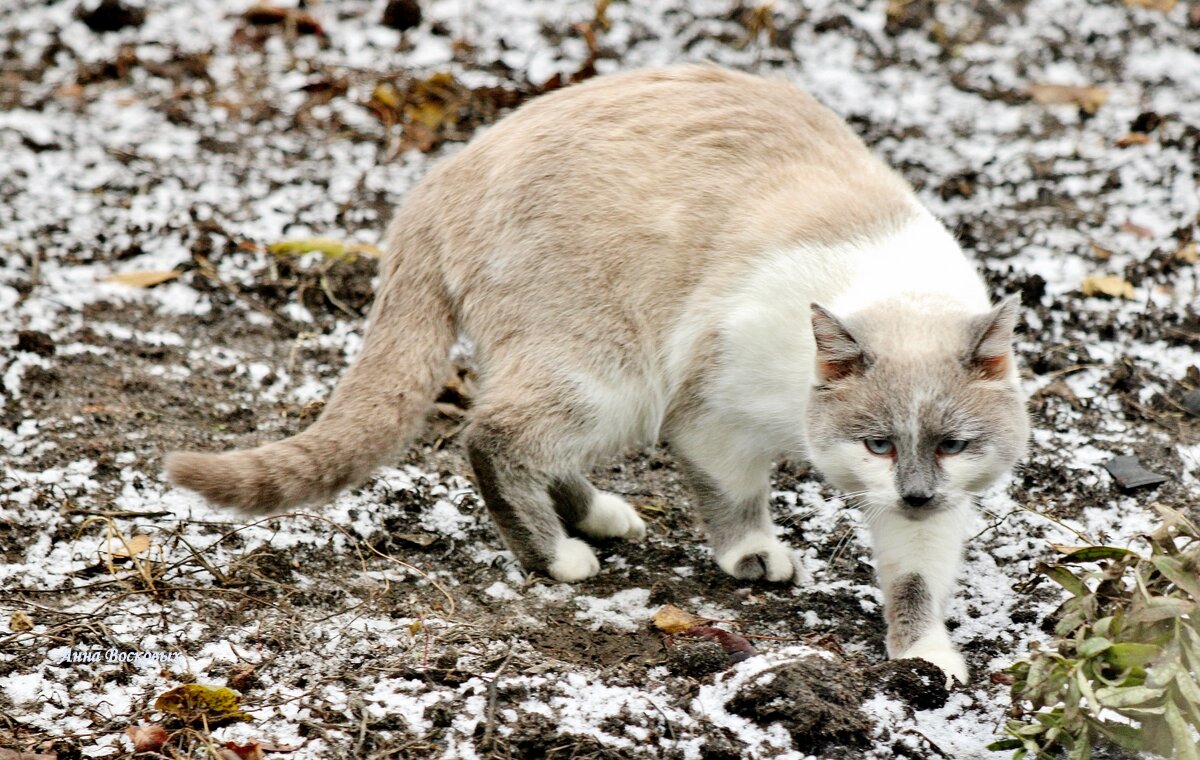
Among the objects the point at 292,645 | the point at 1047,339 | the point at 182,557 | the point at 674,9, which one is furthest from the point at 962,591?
the point at 674,9

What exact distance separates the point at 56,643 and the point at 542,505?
1.33 metres

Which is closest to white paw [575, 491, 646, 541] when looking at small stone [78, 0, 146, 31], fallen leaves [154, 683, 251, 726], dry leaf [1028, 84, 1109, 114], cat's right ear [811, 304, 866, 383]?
cat's right ear [811, 304, 866, 383]

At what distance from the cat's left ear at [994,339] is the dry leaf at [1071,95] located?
3437 mm

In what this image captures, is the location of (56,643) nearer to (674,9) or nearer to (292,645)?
(292,645)

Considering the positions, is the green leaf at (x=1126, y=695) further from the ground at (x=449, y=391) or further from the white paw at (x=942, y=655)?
the white paw at (x=942, y=655)

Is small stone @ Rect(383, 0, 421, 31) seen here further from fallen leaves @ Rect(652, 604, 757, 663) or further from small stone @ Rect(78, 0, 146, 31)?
fallen leaves @ Rect(652, 604, 757, 663)

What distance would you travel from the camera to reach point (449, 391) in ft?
14.9

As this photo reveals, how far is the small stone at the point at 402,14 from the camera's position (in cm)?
661

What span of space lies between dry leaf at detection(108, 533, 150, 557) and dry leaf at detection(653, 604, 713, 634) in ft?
4.64

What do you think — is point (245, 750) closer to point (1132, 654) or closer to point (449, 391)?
point (1132, 654)

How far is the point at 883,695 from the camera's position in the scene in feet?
9.55

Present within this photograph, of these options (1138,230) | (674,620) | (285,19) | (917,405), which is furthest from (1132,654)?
(285,19)

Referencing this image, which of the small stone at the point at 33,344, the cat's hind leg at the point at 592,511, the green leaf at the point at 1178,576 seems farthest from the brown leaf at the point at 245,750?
the small stone at the point at 33,344

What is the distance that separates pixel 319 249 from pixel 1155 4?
4.72m
